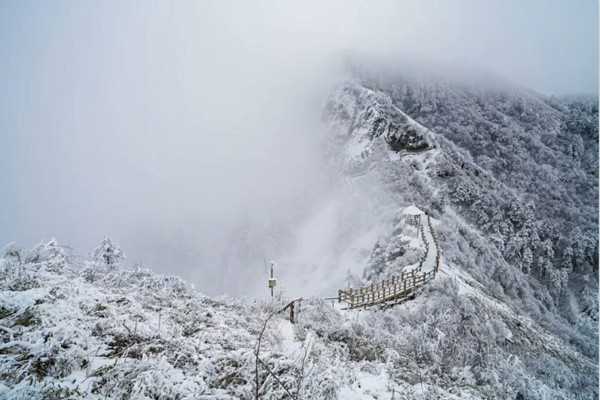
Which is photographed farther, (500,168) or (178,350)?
(500,168)

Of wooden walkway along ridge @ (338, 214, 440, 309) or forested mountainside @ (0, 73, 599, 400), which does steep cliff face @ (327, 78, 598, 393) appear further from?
wooden walkway along ridge @ (338, 214, 440, 309)

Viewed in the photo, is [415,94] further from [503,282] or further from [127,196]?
[127,196]

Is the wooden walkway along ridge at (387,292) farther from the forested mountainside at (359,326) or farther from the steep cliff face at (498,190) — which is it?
the steep cliff face at (498,190)

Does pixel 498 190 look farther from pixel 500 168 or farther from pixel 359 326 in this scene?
pixel 359 326

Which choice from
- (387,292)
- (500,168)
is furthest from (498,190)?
(387,292)

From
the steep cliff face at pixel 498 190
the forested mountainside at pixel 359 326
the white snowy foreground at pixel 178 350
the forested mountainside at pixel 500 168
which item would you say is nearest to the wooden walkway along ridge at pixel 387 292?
the forested mountainside at pixel 359 326

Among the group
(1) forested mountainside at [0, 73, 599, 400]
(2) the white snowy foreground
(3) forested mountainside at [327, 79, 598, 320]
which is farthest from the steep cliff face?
(2) the white snowy foreground

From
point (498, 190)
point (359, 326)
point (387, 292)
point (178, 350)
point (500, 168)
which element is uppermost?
point (500, 168)
